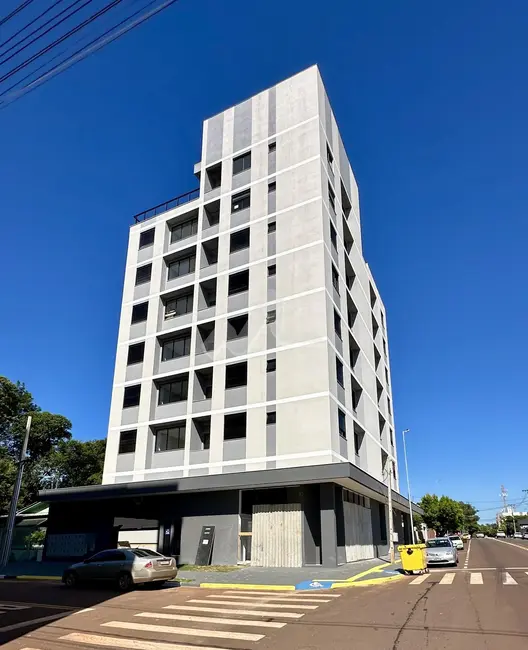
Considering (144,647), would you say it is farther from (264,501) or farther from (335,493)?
(264,501)

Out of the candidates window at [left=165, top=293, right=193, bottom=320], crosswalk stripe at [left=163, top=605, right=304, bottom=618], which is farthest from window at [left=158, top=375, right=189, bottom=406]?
crosswalk stripe at [left=163, top=605, right=304, bottom=618]

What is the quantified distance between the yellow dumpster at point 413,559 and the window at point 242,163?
85.1ft

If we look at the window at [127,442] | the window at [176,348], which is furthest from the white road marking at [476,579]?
the window at [127,442]

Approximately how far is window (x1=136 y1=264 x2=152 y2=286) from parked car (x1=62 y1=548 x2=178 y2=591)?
22.1m

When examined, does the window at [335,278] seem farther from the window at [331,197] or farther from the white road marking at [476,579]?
the white road marking at [476,579]

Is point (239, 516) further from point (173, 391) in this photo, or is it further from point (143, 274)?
point (143, 274)

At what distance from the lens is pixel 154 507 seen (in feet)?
97.8

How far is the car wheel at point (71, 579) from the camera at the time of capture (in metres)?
18.2

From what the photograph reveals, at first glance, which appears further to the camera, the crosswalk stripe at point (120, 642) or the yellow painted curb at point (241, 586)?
the yellow painted curb at point (241, 586)

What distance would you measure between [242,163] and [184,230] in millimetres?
6549

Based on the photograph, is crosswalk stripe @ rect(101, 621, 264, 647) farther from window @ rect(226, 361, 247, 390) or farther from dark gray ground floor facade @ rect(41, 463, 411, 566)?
window @ rect(226, 361, 247, 390)

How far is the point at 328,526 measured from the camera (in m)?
23.3

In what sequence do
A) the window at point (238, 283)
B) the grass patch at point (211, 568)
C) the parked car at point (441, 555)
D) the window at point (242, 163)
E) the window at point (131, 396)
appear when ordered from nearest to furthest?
the grass patch at point (211, 568) → the parked car at point (441, 555) → the window at point (238, 283) → the window at point (131, 396) → the window at point (242, 163)

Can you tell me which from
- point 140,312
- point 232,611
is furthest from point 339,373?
point 232,611
